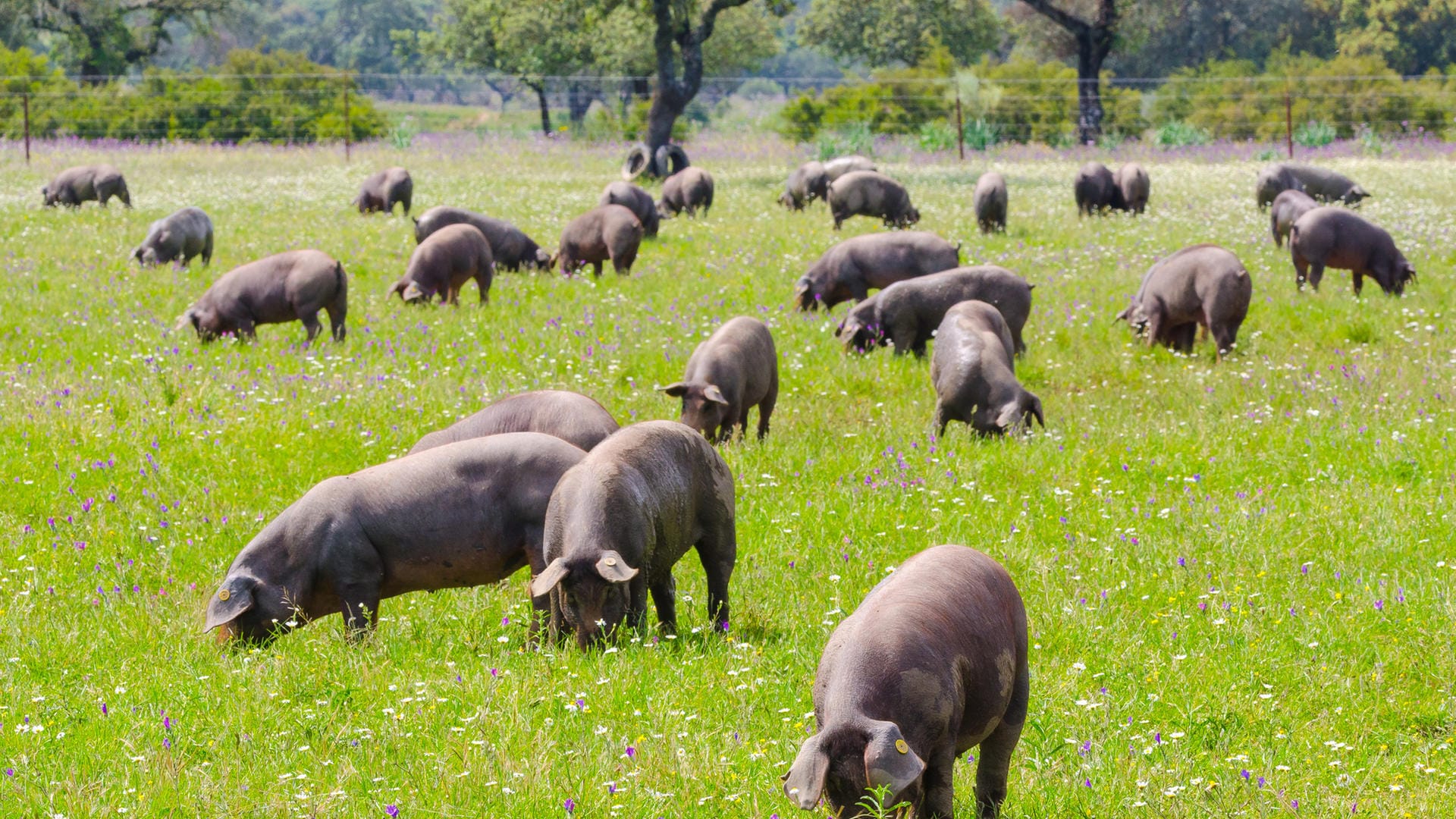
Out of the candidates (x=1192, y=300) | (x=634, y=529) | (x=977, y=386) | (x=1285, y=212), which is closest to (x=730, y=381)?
(x=977, y=386)

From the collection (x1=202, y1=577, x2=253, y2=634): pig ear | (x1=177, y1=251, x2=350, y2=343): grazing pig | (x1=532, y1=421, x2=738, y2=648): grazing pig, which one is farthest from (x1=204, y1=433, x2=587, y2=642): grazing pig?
(x1=177, y1=251, x2=350, y2=343): grazing pig

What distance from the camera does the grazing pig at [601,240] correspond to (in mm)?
17656

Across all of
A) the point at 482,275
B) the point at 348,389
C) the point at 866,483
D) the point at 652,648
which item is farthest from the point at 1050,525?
the point at 482,275

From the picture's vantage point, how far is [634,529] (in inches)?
243

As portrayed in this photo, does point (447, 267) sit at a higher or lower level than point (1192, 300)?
higher

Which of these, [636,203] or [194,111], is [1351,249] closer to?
[636,203]

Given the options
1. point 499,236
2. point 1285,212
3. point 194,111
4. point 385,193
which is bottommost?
point 1285,212

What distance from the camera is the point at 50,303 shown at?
1481cm

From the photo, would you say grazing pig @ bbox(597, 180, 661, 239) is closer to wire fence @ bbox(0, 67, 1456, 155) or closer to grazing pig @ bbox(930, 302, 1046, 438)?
grazing pig @ bbox(930, 302, 1046, 438)

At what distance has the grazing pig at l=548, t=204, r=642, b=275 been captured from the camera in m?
17.7

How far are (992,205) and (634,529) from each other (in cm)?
1623

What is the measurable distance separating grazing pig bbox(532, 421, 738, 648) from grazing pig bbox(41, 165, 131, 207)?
2157 cm

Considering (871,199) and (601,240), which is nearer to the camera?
(601,240)

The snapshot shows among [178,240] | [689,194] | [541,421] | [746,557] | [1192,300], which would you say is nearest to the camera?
[746,557]
